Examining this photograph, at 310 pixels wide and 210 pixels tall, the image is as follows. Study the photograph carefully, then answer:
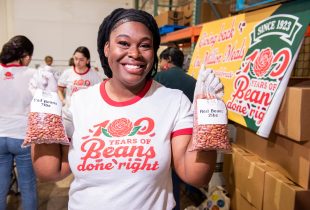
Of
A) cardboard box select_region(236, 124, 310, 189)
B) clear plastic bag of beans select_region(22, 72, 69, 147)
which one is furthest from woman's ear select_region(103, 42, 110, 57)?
cardboard box select_region(236, 124, 310, 189)

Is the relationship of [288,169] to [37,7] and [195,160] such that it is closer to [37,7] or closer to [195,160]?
[195,160]

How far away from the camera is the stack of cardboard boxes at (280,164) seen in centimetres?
142

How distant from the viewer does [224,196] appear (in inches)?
83.8

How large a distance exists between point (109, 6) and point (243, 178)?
23.2ft

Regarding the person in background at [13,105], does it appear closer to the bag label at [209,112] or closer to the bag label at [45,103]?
the bag label at [45,103]

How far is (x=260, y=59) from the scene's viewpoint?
1.71 m

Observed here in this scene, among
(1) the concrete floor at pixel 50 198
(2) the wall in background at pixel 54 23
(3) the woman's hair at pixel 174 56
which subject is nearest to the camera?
(3) the woman's hair at pixel 174 56

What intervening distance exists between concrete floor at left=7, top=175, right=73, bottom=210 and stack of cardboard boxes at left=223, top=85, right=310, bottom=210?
1811mm

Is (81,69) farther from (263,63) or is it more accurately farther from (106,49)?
(106,49)

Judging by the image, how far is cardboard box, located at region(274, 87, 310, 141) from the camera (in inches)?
55.2

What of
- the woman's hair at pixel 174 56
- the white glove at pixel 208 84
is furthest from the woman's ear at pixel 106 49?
the woman's hair at pixel 174 56

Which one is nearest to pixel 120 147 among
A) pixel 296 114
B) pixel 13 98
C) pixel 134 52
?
pixel 134 52

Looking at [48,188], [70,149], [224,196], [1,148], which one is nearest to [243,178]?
[224,196]

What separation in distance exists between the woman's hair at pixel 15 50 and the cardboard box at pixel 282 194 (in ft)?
6.25
